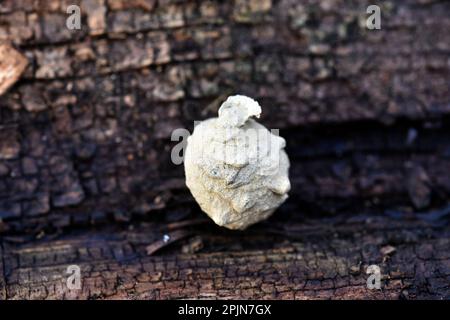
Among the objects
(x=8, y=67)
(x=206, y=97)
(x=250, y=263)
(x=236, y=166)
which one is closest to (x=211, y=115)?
(x=206, y=97)

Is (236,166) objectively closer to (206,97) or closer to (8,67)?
(206,97)

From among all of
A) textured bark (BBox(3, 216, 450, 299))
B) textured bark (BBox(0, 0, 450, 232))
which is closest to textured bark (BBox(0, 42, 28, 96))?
textured bark (BBox(0, 0, 450, 232))

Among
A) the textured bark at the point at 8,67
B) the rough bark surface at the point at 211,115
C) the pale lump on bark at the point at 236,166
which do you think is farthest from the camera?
the textured bark at the point at 8,67

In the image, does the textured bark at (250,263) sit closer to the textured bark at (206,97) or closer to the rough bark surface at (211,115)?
the rough bark surface at (211,115)

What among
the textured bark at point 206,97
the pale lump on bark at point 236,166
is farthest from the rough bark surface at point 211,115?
the pale lump on bark at point 236,166

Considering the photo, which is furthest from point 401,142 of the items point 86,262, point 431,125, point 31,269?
point 31,269

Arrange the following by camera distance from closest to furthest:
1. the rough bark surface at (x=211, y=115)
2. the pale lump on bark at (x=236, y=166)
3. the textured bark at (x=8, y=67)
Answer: the pale lump on bark at (x=236, y=166)
the rough bark surface at (x=211, y=115)
the textured bark at (x=8, y=67)

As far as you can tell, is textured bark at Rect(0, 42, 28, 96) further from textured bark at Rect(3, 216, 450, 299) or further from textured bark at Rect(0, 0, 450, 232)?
textured bark at Rect(3, 216, 450, 299)
